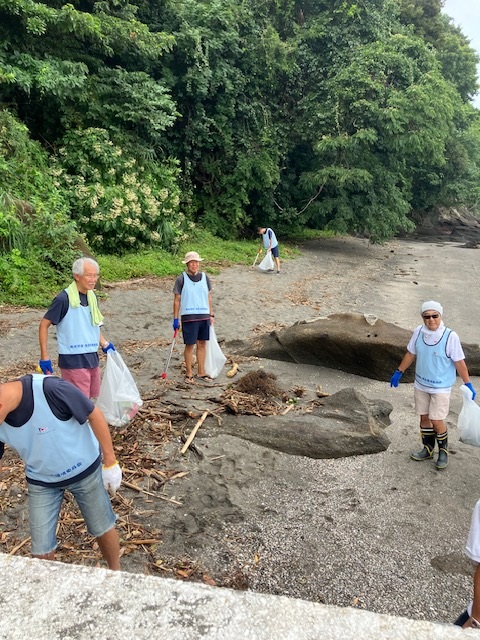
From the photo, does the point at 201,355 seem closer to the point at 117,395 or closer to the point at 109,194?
the point at 117,395

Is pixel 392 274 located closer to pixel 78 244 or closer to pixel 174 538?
pixel 78 244

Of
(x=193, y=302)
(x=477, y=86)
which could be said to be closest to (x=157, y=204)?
(x=193, y=302)

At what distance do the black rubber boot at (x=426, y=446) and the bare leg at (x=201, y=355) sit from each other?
292 centimetres

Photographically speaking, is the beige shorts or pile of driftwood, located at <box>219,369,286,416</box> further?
pile of driftwood, located at <box>219,369,286,416</box>

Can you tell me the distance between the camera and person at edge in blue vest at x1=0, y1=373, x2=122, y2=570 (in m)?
2.58

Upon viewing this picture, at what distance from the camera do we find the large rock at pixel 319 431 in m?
5.02

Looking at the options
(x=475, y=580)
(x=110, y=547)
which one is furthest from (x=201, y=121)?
(x=475, y=580)

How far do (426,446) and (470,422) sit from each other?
935 mm

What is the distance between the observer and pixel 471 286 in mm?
16109

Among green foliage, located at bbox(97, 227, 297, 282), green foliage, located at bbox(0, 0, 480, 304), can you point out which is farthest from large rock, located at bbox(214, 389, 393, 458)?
green foliage, located at bbox(97, 227, 297, 282)

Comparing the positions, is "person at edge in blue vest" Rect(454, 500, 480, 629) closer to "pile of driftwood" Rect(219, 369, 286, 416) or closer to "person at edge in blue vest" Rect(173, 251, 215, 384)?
"pile of driftwood" Rect(219, 369, 286, 416)

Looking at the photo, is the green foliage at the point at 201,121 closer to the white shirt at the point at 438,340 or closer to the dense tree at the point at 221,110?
the dense tree at the point at 221,110

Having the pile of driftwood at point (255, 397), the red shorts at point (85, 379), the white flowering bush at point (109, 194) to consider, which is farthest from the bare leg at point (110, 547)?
the white flowering bush at point (109, 194)

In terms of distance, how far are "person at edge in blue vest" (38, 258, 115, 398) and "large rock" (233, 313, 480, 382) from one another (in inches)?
149
